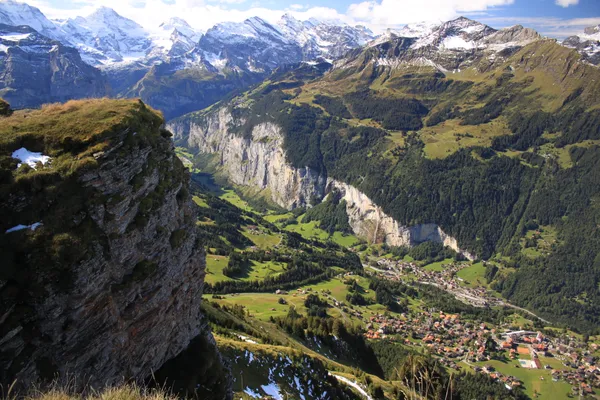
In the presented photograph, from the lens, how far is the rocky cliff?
2053cm

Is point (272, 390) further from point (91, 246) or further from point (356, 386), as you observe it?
point (91, 246)

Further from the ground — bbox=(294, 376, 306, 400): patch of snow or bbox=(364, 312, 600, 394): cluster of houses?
bbox=(294, 376, 306, 400): patch of snow

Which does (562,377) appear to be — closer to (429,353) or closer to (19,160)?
(429,353)

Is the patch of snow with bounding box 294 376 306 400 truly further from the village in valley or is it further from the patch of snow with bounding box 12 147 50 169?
the village in valley

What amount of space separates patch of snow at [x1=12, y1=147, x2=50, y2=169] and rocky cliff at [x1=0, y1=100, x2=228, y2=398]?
0.21 feet

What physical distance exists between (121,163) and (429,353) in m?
122

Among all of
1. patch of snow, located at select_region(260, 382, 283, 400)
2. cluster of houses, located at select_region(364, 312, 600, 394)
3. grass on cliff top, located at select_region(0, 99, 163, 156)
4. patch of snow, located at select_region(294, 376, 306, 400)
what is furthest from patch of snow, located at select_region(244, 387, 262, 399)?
cluster of houses, located at select_region(364, 312, 600, 394)

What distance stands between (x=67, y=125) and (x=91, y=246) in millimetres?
9692

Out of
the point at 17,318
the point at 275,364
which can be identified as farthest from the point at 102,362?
the point at 275,364

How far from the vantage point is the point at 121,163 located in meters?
27.5

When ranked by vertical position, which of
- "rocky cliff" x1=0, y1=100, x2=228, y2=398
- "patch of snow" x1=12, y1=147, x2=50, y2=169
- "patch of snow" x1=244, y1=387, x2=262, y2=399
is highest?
"patch of snow" x1=12, y1=147, x2=50, y2=169

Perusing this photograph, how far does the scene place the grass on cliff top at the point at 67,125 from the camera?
83.4 ft

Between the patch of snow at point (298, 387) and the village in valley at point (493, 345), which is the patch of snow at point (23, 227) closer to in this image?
the patch of snow at point (298, 387)

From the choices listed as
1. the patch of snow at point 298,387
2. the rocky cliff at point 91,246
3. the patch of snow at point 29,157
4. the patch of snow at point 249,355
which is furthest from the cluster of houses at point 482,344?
the patch of snow at point 29,157
